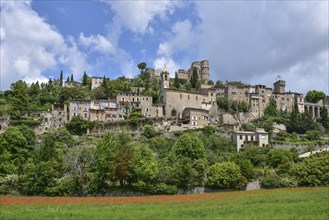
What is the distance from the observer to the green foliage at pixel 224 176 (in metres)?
52.5

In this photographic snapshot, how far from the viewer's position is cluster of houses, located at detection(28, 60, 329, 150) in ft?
311

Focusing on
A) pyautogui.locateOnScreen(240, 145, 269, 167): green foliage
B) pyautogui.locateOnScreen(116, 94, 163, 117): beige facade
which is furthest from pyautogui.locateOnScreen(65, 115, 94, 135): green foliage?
pyautogui.locateOnScreen(240, 145, 269, 167): green foliage

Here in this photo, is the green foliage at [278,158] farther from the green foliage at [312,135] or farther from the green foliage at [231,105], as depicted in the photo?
the green foliage at [231,105]

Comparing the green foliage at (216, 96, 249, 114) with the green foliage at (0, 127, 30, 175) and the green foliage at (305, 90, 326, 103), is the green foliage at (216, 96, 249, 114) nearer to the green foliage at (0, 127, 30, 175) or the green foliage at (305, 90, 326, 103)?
the green foliage at (305, 90, 326, 103)

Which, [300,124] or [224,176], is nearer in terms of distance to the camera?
[224,176]

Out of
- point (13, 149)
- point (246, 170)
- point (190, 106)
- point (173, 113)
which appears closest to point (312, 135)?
point (190, 106)

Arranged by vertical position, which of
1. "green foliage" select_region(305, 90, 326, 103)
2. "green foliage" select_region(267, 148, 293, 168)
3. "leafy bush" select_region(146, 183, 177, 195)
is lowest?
"leafy bush" select_region(146, 183, 177, 195)

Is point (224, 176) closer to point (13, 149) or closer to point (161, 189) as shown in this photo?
point (161, 189)

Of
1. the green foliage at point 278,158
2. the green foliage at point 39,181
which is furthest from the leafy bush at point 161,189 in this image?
the green foliage at point 278,158

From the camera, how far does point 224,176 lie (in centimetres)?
5275

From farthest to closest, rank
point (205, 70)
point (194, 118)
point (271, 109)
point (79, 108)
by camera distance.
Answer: point (205, 70), point (271, 109), point (194, 118), point (79, 108)

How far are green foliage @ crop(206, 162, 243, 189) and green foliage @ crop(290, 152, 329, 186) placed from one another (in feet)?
26.8

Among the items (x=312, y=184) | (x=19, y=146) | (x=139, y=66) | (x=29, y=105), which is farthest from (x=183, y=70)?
(x=312, y=184)

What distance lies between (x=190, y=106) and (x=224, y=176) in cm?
5869
